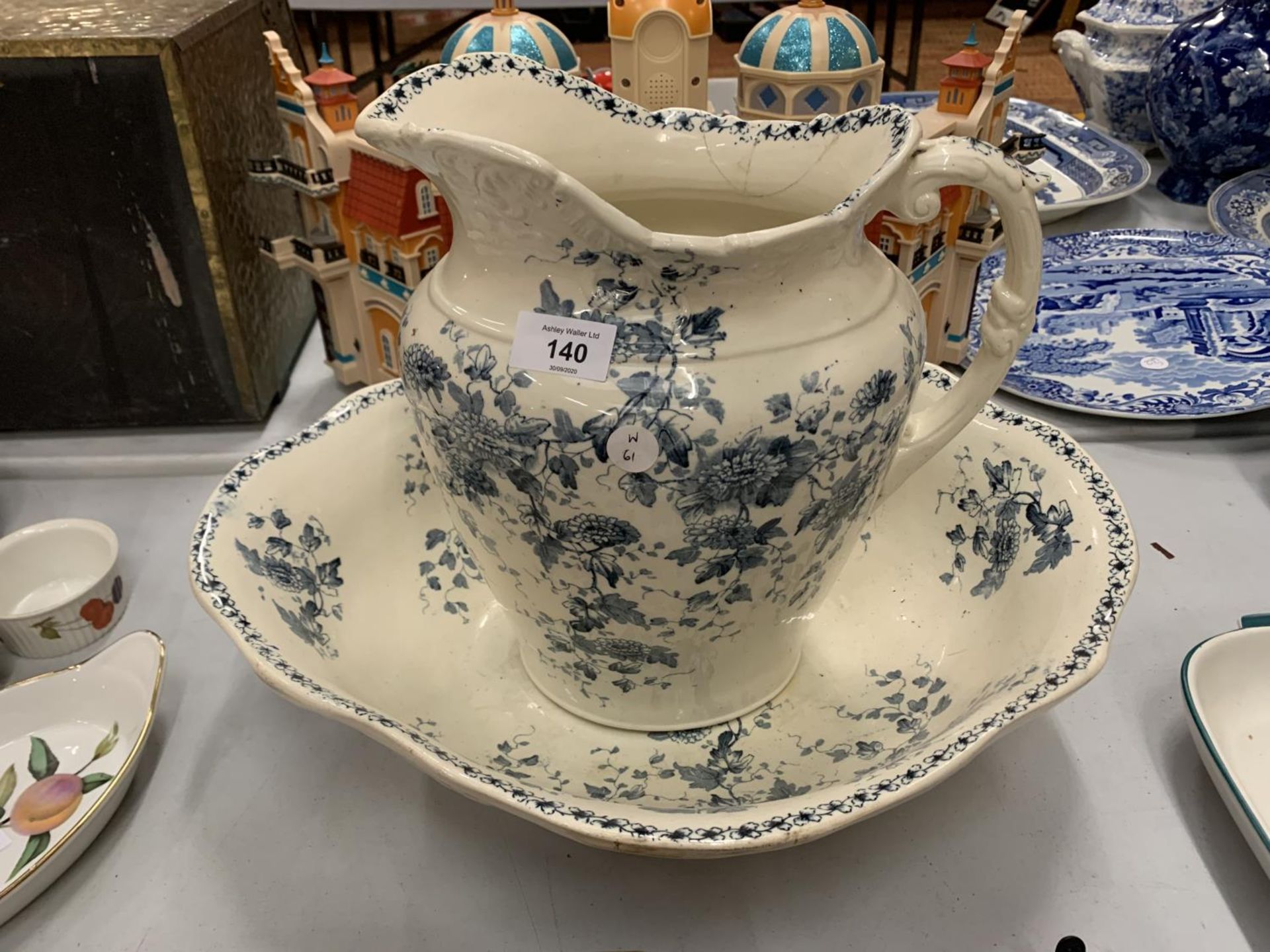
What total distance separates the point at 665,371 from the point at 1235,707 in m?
0.61

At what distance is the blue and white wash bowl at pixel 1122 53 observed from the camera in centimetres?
188

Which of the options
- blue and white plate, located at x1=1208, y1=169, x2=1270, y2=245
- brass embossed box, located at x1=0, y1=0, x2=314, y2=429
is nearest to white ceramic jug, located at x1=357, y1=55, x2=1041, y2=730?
brass embossed box, located at x1=0, y1=0, x2=314, y2=429

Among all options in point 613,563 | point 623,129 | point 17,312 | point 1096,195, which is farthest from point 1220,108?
point 17,312

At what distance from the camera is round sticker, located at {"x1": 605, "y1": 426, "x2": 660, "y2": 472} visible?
54 cm

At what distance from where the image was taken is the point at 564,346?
1.82 feet

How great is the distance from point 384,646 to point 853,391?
17.1 inches

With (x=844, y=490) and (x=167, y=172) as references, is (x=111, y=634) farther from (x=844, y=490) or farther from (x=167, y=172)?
(x=844, y=490)

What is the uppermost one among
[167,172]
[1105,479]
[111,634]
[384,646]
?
[167,172]

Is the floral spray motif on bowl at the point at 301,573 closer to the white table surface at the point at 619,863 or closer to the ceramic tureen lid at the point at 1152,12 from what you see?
the white table surface at the point at 619,863

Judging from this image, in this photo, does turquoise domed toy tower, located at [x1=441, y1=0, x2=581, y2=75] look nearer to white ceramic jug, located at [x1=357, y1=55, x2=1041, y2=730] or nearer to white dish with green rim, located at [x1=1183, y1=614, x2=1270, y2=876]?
white ceramic jug, located at [x1=357, y1=55, x2=1041, y2=730]

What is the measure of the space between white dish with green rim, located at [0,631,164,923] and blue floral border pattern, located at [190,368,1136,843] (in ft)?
0.64

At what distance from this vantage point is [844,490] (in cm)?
61

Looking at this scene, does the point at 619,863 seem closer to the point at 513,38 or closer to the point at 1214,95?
the point at 513,38

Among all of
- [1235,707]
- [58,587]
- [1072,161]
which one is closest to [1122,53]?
[1072,161]
